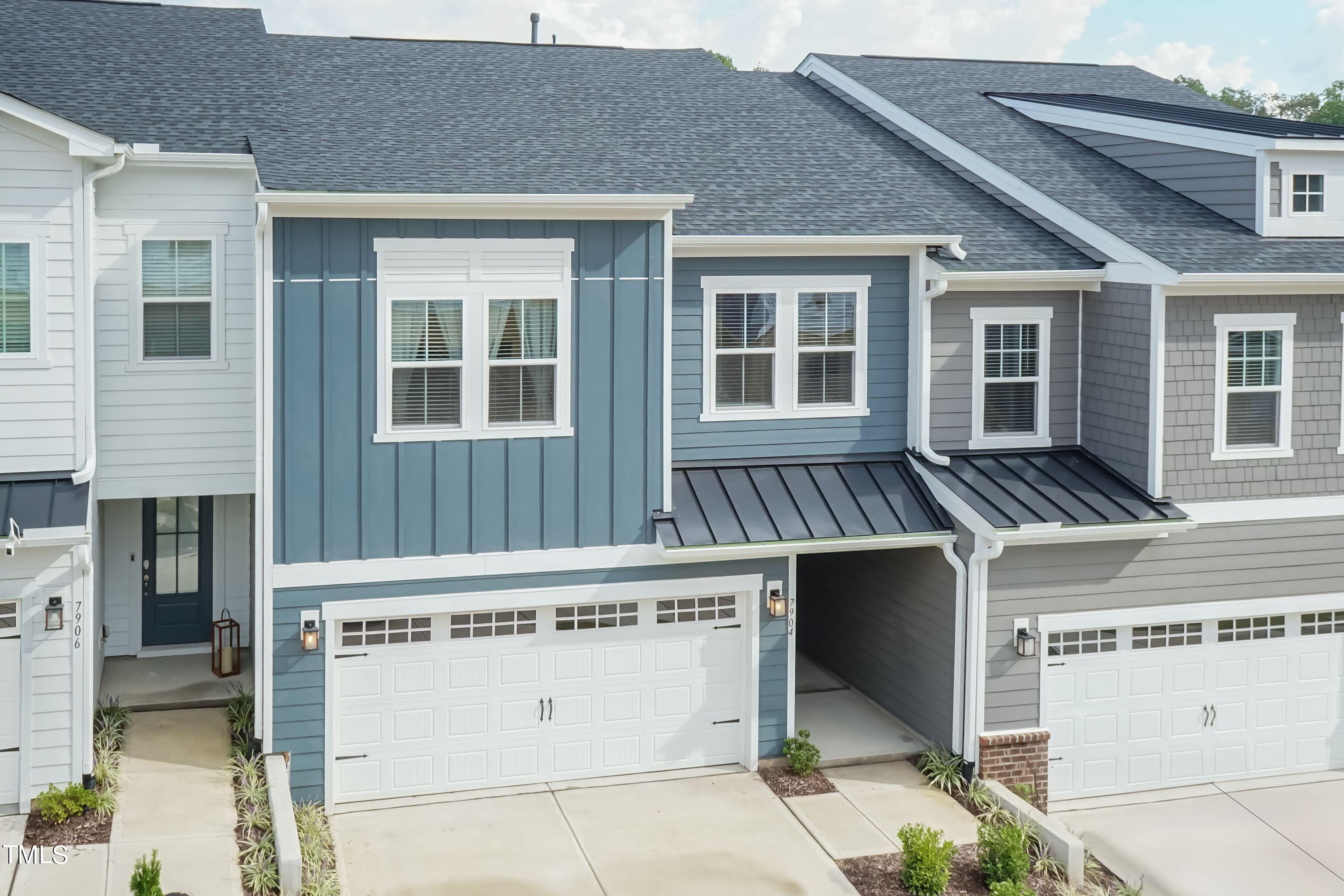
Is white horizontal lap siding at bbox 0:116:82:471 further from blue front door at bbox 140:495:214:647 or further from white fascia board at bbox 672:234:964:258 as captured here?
white fascia board at bbox 672:234:964:258

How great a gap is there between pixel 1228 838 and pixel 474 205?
964 cm

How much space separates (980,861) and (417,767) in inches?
214

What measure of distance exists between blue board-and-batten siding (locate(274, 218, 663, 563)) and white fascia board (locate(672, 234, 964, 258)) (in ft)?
2.38

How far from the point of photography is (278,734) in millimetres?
12922

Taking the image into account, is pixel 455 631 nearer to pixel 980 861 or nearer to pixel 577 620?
pixel 577 620

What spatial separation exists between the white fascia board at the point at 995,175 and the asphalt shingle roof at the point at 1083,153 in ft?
0.34

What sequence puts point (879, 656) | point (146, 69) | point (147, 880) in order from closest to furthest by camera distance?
point (147, 880), point (146, 69), point (879, 656)

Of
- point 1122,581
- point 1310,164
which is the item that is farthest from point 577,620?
point 1310,164

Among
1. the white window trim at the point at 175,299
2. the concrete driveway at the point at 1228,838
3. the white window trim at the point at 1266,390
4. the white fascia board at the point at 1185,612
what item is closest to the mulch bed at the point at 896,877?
the concrete driveway at the point at 1228,838

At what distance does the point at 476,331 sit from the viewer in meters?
13.1

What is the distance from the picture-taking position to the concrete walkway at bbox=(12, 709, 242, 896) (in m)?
11.0

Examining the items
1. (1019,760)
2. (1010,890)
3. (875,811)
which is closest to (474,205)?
(875,811)

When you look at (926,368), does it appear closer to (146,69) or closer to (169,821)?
(169,821)

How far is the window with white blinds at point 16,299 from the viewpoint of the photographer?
40.2 ft
